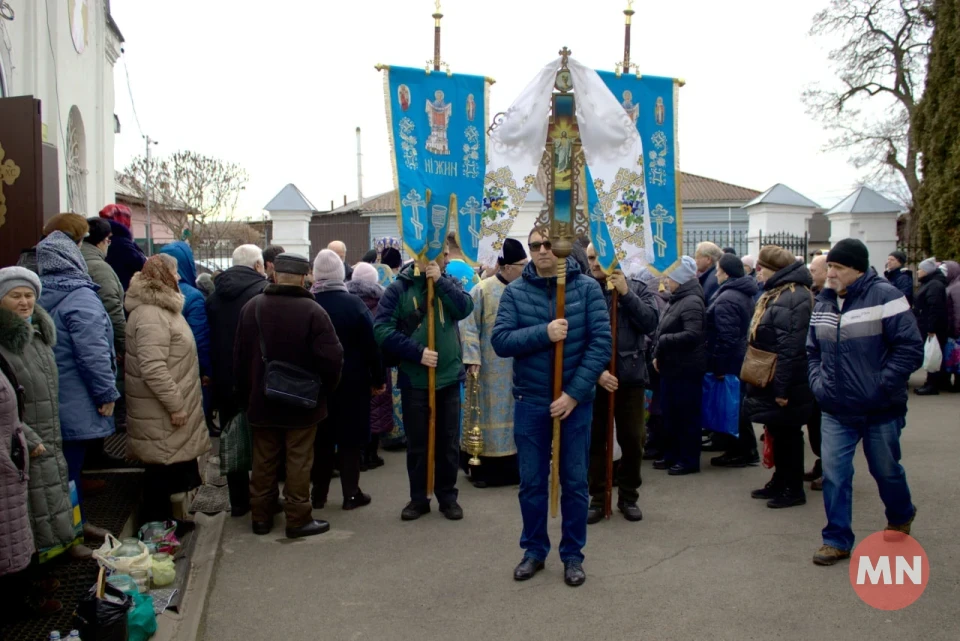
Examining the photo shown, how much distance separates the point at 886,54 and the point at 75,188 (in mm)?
24667

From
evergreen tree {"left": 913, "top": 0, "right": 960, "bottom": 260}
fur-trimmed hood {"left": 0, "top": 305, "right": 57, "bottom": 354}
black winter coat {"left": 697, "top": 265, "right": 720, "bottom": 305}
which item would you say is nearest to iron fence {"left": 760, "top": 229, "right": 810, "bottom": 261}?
evergreen tree {"left": 913, "top": 0, "right": 960, "bottom": 260}

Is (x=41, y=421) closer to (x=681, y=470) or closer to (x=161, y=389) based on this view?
(x=161, y=389)

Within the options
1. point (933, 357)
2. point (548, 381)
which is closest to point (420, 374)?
point (548, 381)

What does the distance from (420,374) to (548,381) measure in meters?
1.55

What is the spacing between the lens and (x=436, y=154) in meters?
6.35

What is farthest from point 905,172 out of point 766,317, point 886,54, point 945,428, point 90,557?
point 90,557

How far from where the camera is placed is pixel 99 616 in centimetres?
376

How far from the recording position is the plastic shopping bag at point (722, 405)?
7.67 m

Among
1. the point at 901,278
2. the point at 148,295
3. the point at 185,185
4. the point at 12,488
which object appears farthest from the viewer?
the point at 185,185

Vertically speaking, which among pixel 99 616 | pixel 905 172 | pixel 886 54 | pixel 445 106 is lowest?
pixel 99 616

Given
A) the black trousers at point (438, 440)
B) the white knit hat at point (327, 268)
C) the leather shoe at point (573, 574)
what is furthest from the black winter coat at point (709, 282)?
the leather shoe at point (573, 574)

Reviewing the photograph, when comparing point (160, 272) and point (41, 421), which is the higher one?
point (160, 272)

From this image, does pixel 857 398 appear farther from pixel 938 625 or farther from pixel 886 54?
pixel 886 54

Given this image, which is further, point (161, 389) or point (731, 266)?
point (731, 266)
